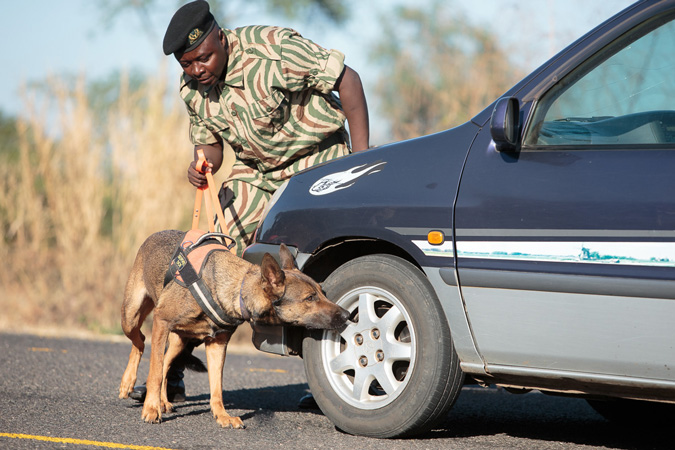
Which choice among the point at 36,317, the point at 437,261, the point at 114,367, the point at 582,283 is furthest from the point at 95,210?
the point at 582,283

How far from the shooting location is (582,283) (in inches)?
130

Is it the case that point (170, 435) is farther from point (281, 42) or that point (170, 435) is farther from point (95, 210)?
point (95, 210)

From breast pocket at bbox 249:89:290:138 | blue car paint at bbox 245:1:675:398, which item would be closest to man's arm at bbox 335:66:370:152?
breast pocket at bbox 249:89:290:138

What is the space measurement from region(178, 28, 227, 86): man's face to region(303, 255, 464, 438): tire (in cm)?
167

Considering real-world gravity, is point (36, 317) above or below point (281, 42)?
below

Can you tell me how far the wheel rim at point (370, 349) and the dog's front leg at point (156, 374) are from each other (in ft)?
3.11

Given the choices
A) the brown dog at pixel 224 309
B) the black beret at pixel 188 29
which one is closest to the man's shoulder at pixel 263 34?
the black beret at pixel 188 29

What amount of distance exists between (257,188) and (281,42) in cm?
98

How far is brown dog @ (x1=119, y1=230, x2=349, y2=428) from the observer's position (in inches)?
163

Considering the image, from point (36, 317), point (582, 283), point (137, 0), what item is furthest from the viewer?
point (137, 0)

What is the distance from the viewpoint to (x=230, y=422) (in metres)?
4.32

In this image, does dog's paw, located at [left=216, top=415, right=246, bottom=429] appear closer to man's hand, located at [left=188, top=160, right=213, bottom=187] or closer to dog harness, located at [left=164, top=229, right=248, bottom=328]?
dog harness, located at [left=164, top=229, right=248, bottom=328]

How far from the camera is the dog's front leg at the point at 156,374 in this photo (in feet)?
14.3

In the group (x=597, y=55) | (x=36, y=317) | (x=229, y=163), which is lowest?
(x=36, y=317)
